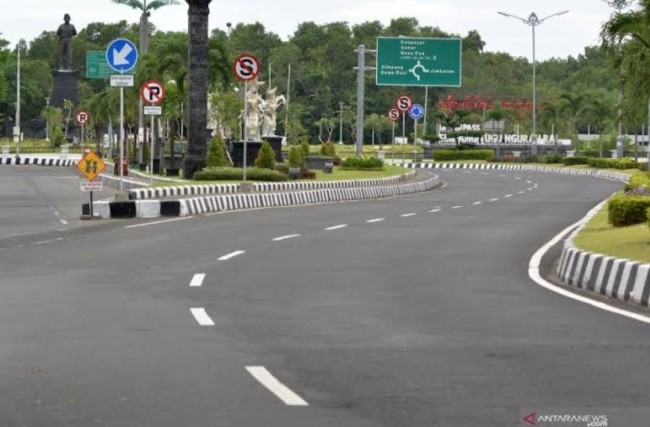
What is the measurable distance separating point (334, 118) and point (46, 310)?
159 m

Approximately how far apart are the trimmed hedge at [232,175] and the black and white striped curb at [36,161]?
143 ft

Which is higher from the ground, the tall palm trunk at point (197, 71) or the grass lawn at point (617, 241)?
the tall palm trunk at point (197, 71)

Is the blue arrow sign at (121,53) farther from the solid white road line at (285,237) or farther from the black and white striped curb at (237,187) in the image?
the solid white road line at (285,237)

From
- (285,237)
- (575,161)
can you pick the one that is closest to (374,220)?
(285,237)

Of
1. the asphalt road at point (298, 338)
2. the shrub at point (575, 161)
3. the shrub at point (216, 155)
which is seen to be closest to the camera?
the asphalt road at point (298, 338)

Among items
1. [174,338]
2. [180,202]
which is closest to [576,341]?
[174,338]

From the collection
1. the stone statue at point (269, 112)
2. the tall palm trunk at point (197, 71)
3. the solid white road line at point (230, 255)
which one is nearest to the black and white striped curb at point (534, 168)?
the stone statue at point (269, 112)

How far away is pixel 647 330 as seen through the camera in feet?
43.0

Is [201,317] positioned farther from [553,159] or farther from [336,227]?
[553,159]

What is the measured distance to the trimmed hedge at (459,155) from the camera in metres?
118

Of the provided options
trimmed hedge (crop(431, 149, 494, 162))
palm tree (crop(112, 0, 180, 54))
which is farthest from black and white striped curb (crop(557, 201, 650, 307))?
trimmed hedge (crop(431, 149, 494, 162))

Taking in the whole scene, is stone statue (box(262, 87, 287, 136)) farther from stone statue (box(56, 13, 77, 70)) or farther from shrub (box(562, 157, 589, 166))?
stone statue (box(56, 13, 77, 70))

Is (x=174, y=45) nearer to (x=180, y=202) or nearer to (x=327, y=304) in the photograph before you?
(x=180, y=202)

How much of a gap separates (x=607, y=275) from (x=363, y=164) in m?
54.2
